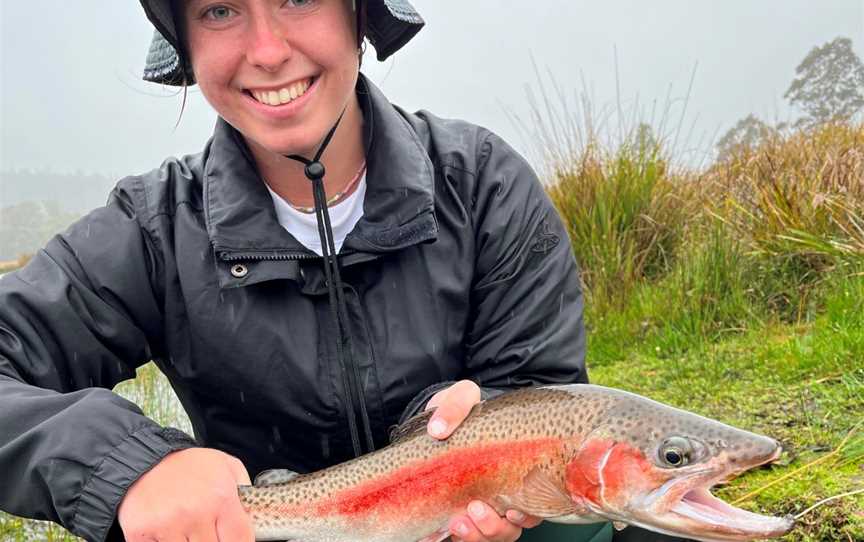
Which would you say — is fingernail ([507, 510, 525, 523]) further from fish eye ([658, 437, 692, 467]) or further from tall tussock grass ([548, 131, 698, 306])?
tall tussock grass ([548, 131, 698, 306])

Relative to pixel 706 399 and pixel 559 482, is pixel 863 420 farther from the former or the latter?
pixel 559 482

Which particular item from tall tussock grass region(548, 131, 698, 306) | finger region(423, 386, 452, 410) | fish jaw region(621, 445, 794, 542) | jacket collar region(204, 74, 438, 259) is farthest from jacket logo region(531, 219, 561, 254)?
tall tussock grass region(548, 131, 698, 306)

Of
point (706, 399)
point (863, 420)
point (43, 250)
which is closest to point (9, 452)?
point (43, 250)

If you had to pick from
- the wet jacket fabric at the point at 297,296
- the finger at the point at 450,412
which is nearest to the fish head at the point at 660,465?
the finger at the point at 450,412

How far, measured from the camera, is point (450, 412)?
242cm

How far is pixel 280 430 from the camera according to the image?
3.11 metres

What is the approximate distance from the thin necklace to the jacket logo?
0.70 metres

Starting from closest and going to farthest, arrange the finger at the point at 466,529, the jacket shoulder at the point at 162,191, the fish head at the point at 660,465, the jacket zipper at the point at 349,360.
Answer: the fish head at the point at 660,465, the finger at the point at 466,529, the jacket zipper at the point at 349,360, the jacket shoulder at the point at 162,191

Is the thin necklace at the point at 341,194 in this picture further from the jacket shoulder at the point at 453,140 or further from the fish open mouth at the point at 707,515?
the fish open mouth at the point at 707,515

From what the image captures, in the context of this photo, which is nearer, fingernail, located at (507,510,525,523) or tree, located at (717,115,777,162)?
fingernail, located at (507,510,525,523)

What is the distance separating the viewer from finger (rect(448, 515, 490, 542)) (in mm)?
2398

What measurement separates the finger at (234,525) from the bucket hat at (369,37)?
154cm

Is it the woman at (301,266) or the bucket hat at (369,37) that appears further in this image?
the bucket hat at (369,37)

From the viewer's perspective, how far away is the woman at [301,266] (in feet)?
9.09
